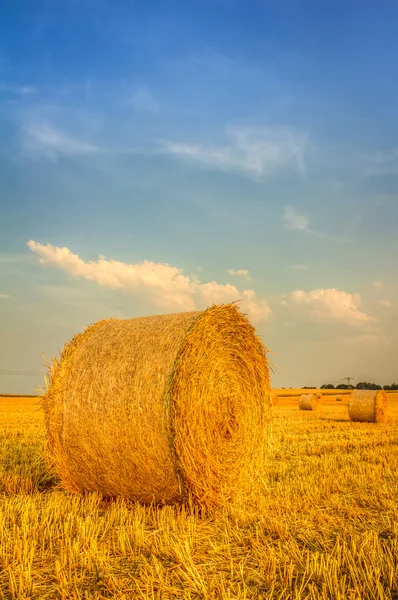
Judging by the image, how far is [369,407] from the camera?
62.5 feet

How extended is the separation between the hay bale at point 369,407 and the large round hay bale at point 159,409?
12859 mm

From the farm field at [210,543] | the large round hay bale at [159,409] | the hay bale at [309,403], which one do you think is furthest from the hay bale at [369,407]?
the large round hay bale at [159,409]

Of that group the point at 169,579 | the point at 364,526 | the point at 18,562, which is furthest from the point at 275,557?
the point at 18,562

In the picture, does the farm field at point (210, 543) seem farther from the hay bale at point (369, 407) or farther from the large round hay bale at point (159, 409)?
the hay bale at point (369, 407)

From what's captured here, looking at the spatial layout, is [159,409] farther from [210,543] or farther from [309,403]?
[309,403]

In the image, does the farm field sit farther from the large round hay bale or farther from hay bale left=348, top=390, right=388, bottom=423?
hay bale left=348, top=390, right=388, bottom=423

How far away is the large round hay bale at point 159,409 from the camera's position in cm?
593

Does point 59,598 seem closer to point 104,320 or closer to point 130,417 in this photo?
point 130,417

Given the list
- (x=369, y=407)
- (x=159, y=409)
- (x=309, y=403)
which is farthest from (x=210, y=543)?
(x=309, y=403)

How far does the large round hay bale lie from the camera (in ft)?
19.5

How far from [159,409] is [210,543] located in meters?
1.57

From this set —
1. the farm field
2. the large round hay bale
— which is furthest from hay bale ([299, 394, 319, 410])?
the large round hay bale

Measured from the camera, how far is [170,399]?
19.3 feet

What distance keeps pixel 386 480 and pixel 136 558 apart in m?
4.62
